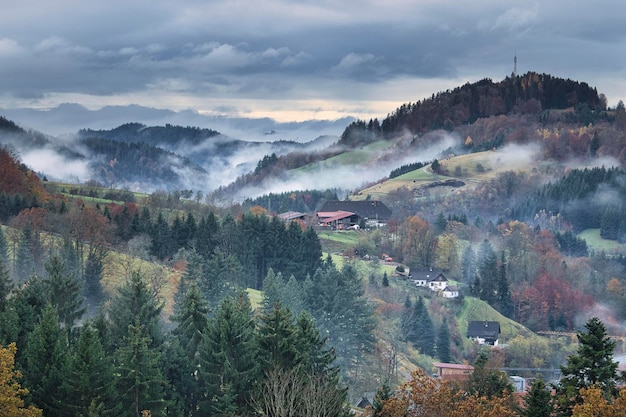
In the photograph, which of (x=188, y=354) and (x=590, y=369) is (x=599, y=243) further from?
(x=590, y=369)

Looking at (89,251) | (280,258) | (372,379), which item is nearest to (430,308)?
(280,258)

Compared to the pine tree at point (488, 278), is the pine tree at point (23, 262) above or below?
above

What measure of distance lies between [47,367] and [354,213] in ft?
421

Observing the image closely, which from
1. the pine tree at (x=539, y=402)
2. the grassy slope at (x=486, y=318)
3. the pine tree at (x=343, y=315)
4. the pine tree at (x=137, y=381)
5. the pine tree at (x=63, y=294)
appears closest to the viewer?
the pine tree at (x=539, y=402)

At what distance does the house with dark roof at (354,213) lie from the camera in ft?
527

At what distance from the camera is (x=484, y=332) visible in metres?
103

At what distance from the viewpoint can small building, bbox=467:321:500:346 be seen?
10144 centimetres

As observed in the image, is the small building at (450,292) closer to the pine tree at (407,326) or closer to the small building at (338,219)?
the pine tree at (407,326)

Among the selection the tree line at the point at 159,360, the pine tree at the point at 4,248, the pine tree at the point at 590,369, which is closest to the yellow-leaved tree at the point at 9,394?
the tree line at the point at 159,360

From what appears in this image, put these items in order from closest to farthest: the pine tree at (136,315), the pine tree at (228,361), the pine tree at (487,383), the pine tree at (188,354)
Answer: the pine tree at (487,383) → the pine tree at (228,361) → the pine tree at (188,354) → the pine tree at (136,315)

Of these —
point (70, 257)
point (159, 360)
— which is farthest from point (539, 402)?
point (70, 257)

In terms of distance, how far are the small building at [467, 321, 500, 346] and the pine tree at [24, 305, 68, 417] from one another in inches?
2687

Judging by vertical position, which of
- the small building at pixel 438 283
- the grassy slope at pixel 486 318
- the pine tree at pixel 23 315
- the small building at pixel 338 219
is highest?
the pine tree at pixel 23 315

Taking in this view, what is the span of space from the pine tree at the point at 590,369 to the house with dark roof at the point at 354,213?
4765 inches
